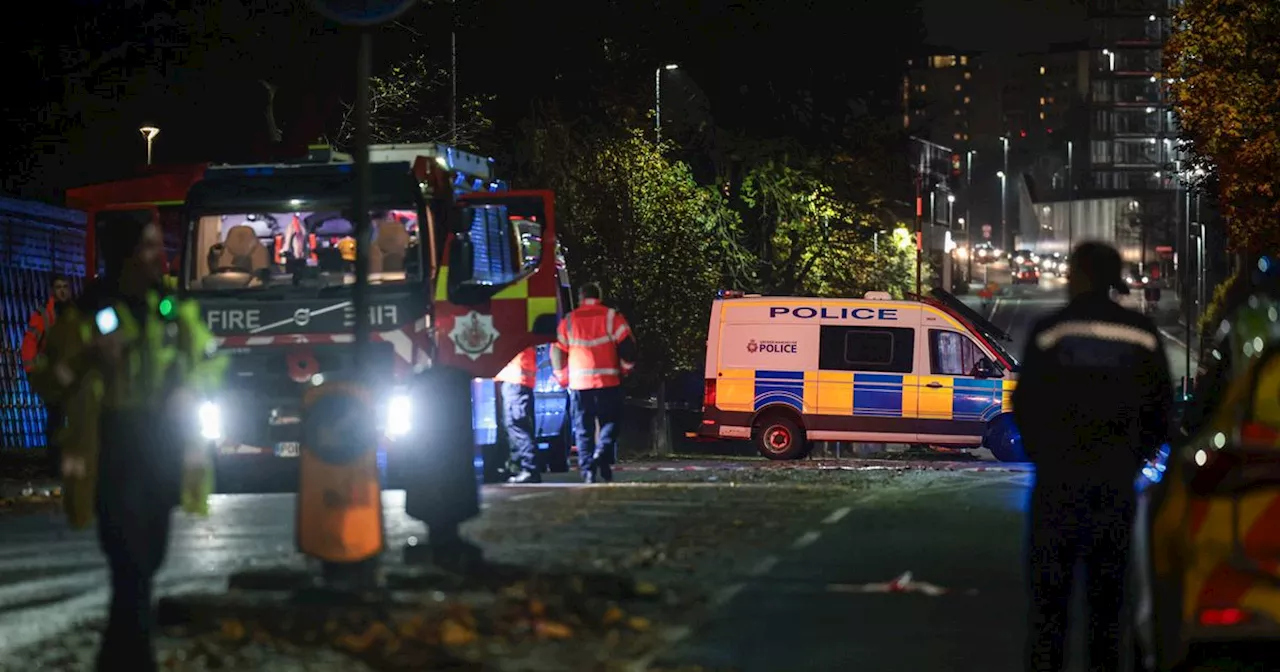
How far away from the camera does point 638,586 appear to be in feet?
35.7

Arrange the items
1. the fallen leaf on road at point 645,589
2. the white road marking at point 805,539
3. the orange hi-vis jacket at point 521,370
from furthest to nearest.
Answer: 1. the orange hi-vis jacket at point 521,370
2. the white road marking at point 805,539
3. the fallen leaf on road at point 645,589

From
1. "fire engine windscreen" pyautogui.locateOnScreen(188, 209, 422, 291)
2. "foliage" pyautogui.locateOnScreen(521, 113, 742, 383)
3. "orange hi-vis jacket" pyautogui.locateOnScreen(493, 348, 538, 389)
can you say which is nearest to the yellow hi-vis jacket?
"fire engine windscreen" pyautogui.locateOnScreen(188, 209, 422, 291)

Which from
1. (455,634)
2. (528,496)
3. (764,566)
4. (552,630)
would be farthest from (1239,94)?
(455,634)

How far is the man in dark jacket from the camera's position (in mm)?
8391

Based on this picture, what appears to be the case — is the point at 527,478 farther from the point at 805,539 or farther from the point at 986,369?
the point at 986,369

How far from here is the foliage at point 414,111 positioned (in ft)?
131

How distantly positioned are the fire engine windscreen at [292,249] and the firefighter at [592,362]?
6.30 ft

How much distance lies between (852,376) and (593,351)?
12.0 metres

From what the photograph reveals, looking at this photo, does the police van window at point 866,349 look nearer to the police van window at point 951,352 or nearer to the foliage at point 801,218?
the police van window at point 951,352

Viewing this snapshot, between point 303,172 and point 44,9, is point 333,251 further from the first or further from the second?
point 44,9

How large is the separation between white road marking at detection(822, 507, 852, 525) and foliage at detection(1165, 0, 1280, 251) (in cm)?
2400

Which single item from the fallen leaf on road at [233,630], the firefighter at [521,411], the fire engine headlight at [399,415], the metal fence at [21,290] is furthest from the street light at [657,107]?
the fallen leaf on road at [233,630]

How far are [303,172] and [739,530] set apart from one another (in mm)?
6277

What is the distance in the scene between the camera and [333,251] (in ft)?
59.9
